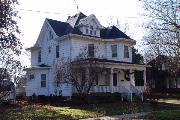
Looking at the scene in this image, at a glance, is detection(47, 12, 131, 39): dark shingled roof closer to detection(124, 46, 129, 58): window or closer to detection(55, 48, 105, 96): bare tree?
detection(124, 46, 129, 58): window

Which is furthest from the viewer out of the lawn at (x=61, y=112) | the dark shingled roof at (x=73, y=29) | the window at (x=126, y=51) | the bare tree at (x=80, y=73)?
the window at (x=126, y=51)

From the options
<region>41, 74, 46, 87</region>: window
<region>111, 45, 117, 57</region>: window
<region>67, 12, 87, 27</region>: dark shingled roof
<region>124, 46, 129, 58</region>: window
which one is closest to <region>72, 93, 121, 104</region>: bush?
<region>111, 45, 117, 57</region>: window

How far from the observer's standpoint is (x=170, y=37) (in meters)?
26.4

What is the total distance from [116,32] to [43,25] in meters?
8.85

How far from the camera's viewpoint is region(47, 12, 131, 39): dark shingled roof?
3405cm

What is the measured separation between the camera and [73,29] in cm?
3341

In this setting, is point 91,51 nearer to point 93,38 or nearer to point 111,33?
point 93,38

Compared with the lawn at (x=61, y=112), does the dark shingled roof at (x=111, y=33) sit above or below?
above

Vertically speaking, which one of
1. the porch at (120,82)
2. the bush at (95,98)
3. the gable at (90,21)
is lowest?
the bush at (95,98)

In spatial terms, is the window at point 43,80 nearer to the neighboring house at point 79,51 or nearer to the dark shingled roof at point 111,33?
the neighboring house at point 79,51

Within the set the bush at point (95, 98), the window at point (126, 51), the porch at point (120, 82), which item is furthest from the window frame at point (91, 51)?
the bush at point (95, 98)

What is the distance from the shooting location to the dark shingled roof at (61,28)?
33406 mm

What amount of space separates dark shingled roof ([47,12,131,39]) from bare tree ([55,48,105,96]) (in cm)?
473

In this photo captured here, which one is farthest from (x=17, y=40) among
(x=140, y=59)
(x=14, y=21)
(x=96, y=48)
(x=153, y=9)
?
(x=140, y=59)
